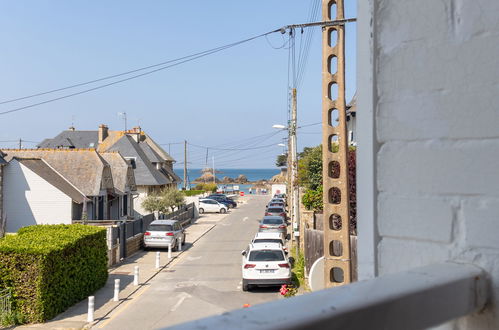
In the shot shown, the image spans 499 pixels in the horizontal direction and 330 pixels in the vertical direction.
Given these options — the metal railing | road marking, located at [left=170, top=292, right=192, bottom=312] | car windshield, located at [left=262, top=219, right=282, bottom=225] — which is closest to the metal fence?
road marking, located at [left=170, top=292, right=192, bottom=312]

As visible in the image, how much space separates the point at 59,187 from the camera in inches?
1272

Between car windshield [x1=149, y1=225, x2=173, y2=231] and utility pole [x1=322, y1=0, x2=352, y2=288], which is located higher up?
utility pole [x1=322, y1=0, x2=352, y2=288]

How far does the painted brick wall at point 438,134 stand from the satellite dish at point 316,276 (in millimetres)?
8128

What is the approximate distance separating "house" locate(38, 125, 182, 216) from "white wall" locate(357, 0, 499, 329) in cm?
4587

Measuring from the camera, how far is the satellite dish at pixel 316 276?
9.92 metres

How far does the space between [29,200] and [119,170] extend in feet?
35.7

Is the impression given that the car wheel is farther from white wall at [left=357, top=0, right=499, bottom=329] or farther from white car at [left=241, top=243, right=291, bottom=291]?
white wall at [left=357, top=0, right=499, bottom=329]

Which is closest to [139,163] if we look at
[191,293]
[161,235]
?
[161,235]

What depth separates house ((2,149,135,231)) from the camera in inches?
1241

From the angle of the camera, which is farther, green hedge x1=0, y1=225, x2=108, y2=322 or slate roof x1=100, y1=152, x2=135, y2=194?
slate roof x1=100, y1=152, x2=135, y2=194

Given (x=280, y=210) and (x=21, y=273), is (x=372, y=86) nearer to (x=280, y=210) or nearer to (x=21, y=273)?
(x=21, y=273)

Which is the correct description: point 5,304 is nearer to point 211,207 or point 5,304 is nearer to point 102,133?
point 211,207

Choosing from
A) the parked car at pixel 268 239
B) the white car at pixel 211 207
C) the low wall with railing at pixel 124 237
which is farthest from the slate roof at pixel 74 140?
the parked car at pixel 268 239

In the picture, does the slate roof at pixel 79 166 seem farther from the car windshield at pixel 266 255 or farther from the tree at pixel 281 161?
the tree at pixel 281 161
